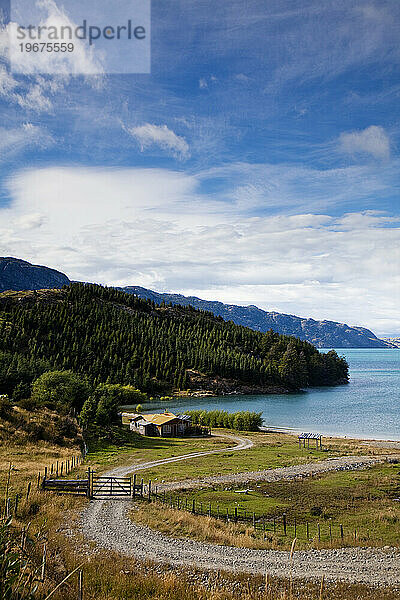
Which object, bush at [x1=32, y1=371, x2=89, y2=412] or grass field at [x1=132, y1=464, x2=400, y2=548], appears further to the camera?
bush at [x1=32, y1=371, x2=89, y2=412]

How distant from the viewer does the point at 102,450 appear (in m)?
60.2

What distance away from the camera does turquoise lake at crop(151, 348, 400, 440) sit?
93438 millimetres

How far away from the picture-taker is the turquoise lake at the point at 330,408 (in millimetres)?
93438

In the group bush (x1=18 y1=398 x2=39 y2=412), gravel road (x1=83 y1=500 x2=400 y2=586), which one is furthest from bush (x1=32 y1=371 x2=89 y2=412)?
gravel road (x1=83 y1=500 x2=400 y2=586)

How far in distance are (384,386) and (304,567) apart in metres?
165

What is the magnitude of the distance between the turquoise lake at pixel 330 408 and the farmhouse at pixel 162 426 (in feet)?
96.5

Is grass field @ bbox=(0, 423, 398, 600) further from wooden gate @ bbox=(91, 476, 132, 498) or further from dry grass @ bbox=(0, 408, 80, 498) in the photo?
wooden gate @ bbox=(91, 476, 132, 498)

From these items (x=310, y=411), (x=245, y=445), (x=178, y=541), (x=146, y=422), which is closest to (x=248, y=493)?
(x=178, y=541)

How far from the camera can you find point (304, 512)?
3375 centimetres

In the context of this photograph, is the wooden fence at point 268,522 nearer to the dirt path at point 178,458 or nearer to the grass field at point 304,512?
the grass field at point 304,512

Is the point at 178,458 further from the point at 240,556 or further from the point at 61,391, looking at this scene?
the point at 61,391

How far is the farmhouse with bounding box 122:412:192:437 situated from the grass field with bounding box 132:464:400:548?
38.6 meters

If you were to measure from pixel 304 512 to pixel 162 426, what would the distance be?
49236 mm

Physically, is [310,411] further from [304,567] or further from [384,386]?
[304,567]
